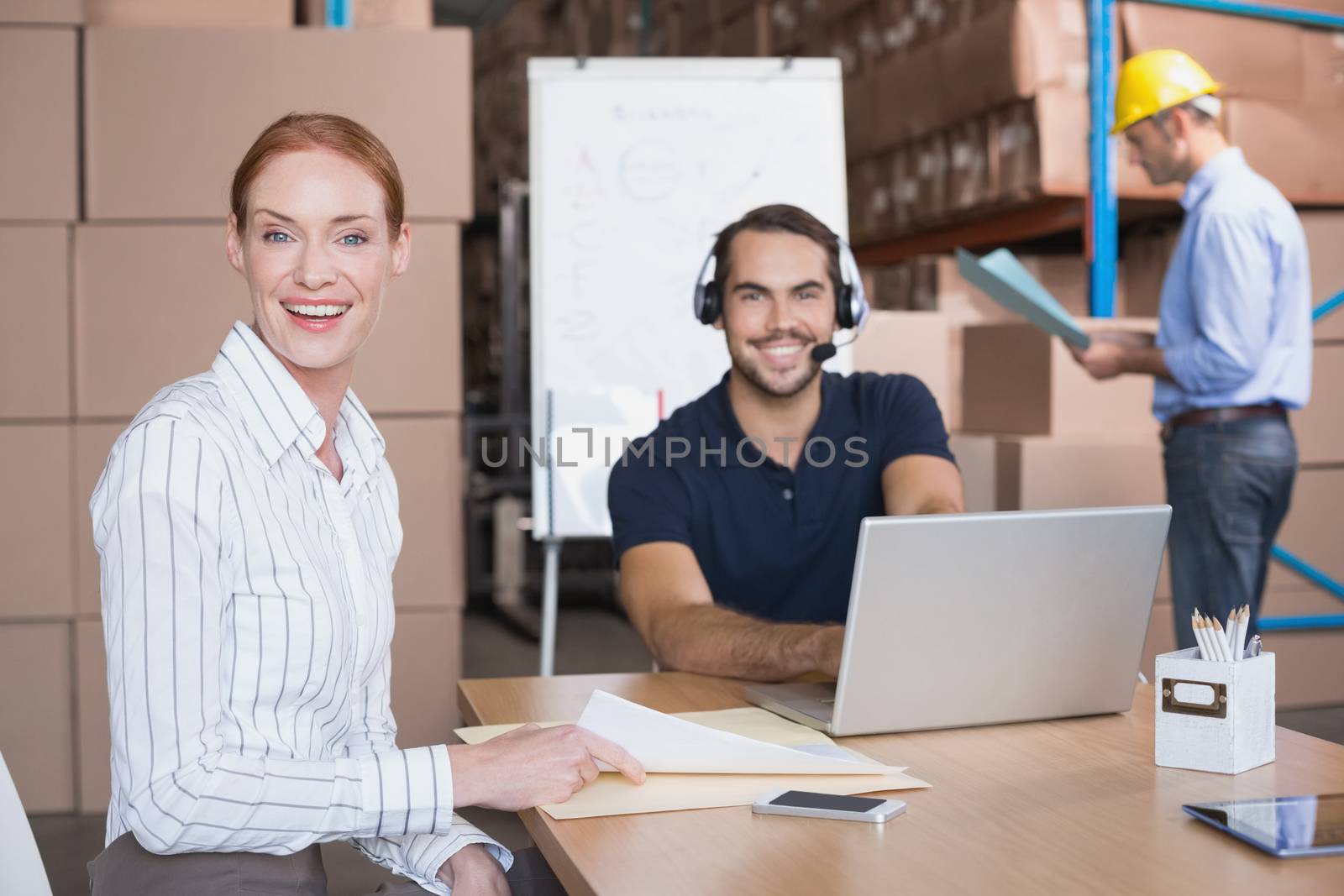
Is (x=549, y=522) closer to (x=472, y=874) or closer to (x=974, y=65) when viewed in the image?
(x=974, y=65)

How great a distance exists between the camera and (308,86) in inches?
121

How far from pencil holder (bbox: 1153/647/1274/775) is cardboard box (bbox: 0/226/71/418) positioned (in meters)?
2.58

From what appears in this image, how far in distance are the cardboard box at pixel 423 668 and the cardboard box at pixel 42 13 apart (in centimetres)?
152

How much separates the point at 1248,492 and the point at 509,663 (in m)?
2.71

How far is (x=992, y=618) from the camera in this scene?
1.27 metres

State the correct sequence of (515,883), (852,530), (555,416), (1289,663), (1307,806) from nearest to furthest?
1. (1307,806)
2. (515,883)
3. (852,530)
4. (555,416)
5. (1289,663)

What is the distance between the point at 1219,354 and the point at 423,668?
6.32ft

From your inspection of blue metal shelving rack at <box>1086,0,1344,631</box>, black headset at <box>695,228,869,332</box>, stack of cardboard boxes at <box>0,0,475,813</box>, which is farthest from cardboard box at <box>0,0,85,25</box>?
blue metal shelving rack at <box>1086,0,1344,631</box>

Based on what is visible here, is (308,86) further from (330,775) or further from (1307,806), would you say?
(1307,806)

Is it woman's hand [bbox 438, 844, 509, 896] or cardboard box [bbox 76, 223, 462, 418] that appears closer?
woman's hand [bbox 438, 844, 509, 896]

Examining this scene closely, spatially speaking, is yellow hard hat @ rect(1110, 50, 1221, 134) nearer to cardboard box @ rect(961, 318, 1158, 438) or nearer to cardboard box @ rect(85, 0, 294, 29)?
→ cardboard box @ rect(961, 318, 1158, 438)

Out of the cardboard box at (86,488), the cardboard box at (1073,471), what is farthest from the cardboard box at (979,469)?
the cardboard box at (86,488)

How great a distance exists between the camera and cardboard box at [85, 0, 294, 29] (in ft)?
10.00

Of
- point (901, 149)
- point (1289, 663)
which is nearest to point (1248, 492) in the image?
point (1289, 663)
